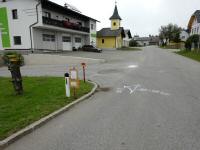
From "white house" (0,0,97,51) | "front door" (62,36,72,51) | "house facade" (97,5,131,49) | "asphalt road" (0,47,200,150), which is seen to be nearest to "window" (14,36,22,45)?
"white house" (0,0,97,51)

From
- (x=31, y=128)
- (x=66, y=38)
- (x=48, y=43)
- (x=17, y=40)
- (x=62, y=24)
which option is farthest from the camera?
(x=66, y=38)

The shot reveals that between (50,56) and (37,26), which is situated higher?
(37,26)

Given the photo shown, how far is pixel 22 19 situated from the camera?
29.6 metres

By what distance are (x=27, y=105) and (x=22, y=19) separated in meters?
25.6

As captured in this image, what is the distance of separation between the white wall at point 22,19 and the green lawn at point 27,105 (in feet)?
69.7

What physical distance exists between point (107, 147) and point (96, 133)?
2.46 feet

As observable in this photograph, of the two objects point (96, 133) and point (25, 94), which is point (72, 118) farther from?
point (25, 94)

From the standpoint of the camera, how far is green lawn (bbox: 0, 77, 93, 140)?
5246mm

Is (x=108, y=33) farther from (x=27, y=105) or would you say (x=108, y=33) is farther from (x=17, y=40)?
(x=27, y=105)

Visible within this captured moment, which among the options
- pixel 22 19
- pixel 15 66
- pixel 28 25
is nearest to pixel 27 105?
pixel 15 66

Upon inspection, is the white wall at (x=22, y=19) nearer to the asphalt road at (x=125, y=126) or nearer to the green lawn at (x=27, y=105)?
the green lawn at (x=27, y=105)

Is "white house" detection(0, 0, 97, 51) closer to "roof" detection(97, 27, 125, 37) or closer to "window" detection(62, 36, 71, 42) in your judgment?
"window" detection(62, 36, 71, 42)

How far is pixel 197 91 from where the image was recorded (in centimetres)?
898

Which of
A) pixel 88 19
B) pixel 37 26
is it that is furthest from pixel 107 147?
pixel 88 19
